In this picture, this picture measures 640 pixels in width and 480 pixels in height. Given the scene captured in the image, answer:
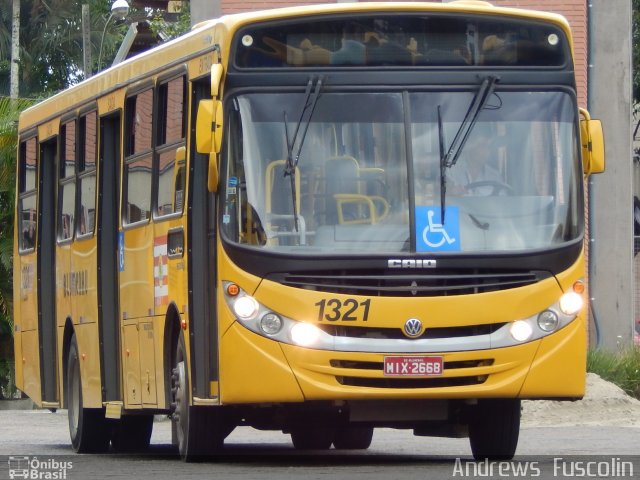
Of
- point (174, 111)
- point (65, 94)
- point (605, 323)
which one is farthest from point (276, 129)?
point (605, 323)

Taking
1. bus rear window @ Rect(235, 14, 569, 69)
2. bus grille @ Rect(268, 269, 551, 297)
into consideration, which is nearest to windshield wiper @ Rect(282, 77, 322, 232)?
bus rear window @ Rect(235, 14, 569, 69)

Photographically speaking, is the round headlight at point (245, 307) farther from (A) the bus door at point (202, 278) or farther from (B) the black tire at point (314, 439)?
(B) the black tire at point (314, 439)

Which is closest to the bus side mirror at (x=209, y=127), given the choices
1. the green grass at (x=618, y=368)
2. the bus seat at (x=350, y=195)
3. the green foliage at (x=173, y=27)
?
the bus seat at (x=350, y=195)

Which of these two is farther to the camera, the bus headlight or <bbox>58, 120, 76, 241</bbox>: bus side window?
<bbox>58, 120, 76, 241</bbox>: bus side window

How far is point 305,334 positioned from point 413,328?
67cm

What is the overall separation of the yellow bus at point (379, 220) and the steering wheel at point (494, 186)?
1 centimetres

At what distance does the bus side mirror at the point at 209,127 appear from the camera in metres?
11.4

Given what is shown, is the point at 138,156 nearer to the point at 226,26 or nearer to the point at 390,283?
the point at 226,26

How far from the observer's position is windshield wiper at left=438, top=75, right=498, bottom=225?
1170cm

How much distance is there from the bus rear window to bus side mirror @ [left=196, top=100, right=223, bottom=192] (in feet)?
1.44

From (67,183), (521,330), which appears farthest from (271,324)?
(67,183)

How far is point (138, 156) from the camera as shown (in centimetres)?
1388

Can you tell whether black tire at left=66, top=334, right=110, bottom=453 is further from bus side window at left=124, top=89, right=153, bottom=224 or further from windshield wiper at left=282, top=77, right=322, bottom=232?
windshield wiper at left=282, top=77, right=322, bottom=232

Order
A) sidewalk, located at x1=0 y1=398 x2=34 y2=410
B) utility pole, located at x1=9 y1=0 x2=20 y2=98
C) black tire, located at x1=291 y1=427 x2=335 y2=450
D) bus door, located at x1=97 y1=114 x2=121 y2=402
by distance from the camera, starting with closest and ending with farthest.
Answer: bus door, located at x1=97 y1=114 x2=121 y2=402
black tire, located at x1=291 y1=427 x2=335 y2=450
sidewalk, located at x1=0 y1=398 x2=34 y2=410
utility pole, located at x1=9 y1=0 x2=20 y2=98
